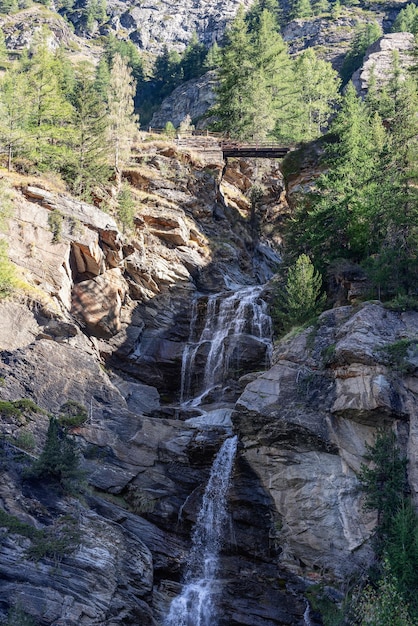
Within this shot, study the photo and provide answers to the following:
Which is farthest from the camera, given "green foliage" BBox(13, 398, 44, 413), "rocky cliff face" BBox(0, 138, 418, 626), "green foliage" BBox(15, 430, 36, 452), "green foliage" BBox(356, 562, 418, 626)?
"green foliage" BBox(13, 398, 44, 413)

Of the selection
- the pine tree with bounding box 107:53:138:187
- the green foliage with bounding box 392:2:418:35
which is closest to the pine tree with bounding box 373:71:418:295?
the pine tree with bounding box 107:53:138:187

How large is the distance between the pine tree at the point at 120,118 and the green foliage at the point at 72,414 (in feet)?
77.4

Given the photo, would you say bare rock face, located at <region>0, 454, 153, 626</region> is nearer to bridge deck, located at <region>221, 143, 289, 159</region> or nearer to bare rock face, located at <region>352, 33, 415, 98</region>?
bridge deck, located at <region>221, 143, 289, 159</region>

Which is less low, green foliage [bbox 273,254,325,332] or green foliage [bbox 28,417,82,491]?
green foliage [bbox 273,254,325,332]

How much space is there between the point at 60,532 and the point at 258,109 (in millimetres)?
45801

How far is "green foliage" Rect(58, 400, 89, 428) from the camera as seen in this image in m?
25.5

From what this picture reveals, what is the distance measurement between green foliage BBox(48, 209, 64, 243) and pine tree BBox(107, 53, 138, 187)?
12.0m

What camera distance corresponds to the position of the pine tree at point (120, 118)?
4616 cm

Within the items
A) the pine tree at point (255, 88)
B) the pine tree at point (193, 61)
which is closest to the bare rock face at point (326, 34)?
the pine tree at point (193, 61)

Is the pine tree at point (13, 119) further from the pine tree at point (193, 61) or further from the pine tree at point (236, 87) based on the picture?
the pine tree at point (193, 61)

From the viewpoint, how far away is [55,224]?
34250 mm

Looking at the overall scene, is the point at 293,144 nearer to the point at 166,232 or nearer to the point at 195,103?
the point at 166,232

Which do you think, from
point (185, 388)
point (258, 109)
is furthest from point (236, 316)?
point (258, 109)

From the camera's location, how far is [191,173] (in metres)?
48.9
